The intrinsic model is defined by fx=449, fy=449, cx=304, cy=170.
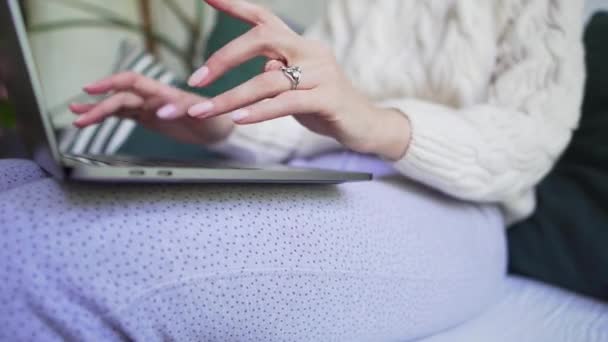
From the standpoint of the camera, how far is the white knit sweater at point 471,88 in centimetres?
54

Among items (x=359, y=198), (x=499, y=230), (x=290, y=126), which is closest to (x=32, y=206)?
(x=359, y=198)

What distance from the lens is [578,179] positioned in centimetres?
69

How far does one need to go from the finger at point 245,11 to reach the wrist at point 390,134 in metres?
0.15

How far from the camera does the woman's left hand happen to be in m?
0.37

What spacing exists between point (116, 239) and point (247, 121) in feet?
0.45

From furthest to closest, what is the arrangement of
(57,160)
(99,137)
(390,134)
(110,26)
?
1. (110,26)
2. (99,137)
3. (390,134)
4. (57,160)

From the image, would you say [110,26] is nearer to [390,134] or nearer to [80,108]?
[80,108]

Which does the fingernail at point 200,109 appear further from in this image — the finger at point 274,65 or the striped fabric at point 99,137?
the striped fabric at point 99,137

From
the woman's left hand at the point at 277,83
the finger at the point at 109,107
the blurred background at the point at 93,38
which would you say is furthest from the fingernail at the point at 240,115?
the blurred background at the point at 93,38

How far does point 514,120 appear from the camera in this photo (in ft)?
1.86

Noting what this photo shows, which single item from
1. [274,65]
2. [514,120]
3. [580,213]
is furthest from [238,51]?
[580,213]

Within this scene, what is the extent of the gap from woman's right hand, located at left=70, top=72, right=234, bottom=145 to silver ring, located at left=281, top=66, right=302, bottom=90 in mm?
201

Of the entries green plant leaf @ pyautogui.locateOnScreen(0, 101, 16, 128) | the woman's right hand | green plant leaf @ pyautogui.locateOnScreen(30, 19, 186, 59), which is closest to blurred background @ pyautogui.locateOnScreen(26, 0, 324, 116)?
green plant leaf @ pyautogui.locateOnScreen(30, 19, 186, 59)

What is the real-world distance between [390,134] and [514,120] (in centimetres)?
19
